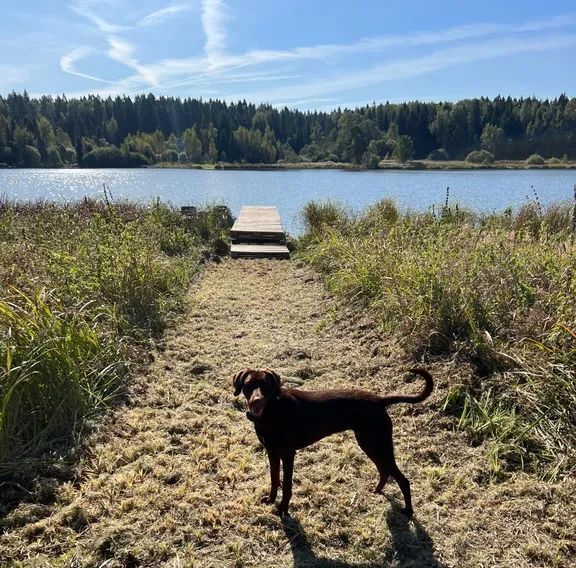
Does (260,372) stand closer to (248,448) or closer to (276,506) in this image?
(276,506)

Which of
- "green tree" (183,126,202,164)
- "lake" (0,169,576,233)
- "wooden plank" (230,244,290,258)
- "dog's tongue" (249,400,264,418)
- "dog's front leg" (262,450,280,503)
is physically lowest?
"wooden plank" (230,244,290,258)

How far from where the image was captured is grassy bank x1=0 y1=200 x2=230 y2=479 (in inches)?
120

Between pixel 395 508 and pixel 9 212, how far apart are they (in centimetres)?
860

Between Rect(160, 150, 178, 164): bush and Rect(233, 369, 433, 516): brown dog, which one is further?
Rect(160, 150, 178, 164): bush

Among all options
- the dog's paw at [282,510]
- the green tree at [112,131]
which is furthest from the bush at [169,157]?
the dog's paw at [282,510]

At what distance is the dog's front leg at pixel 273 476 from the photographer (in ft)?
8.24

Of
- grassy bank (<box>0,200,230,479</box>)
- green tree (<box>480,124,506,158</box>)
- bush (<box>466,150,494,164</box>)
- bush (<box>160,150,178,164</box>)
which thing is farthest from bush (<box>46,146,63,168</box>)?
green tree (<box>480,124,506,158</box>)

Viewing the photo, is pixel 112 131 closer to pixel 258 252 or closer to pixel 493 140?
pixel 493 140

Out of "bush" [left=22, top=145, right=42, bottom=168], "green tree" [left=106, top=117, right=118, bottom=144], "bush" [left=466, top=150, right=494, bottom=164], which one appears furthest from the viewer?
"green tree" [left=106, top=117, right=118, bottom=144]

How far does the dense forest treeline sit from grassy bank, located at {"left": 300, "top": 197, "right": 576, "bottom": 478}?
66.6 metres

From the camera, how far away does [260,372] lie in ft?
7.72

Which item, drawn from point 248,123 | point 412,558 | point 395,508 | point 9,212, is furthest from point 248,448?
point 248,123

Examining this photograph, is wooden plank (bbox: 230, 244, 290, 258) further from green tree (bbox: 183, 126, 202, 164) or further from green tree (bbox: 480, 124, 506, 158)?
green tree (bbox: 480, 124, 506, 158)

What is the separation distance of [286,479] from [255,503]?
34 centimetres
